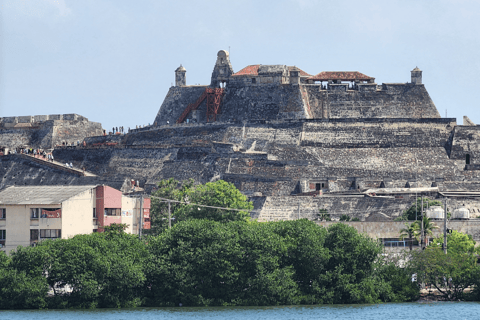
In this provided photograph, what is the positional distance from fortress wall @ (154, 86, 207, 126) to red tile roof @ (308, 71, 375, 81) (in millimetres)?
10928

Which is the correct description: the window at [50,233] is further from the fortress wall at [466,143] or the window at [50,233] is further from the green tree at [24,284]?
the fortress wall at [466,143]

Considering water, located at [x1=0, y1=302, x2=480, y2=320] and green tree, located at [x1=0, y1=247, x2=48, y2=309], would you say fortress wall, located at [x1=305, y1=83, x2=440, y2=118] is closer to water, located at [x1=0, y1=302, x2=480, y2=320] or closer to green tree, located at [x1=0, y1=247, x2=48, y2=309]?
water, located at [x1=0, y1=302, x2=480, y2=320]

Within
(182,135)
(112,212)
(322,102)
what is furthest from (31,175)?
(112,212)

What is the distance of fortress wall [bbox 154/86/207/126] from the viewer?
306 ft

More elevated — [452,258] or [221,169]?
[221,169]

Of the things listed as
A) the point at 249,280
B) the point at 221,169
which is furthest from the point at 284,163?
the point at 249,280

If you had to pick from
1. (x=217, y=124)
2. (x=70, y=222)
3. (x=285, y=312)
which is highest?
(x=217, y=124)

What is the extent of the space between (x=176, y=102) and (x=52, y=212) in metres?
41.2

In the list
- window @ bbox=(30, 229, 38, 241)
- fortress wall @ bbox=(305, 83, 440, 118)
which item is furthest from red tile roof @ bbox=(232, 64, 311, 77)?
window @ bbox=(30, 229, 38, 241)

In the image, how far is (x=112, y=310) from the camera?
45.3 meters

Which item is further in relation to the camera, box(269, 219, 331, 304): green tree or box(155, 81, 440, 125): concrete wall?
box(155, 81, 440, 125): concrete wall

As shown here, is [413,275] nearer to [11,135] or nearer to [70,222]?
[70,222]

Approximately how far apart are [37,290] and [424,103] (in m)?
51.2

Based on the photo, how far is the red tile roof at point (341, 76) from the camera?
8975cm
